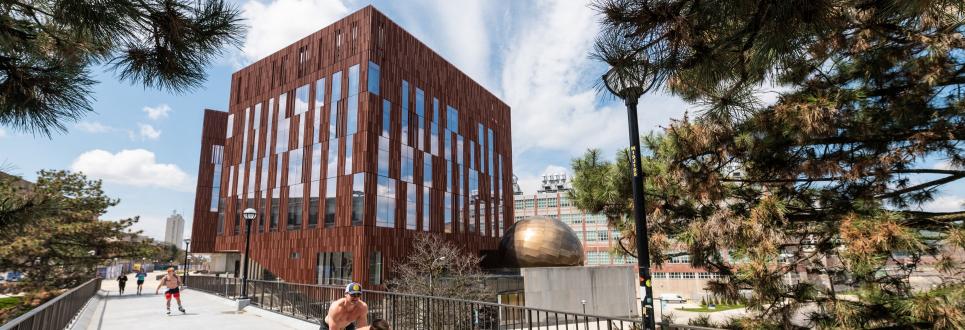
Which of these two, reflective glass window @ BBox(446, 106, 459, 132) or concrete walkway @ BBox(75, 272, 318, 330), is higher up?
reflective glass window @ BBox(446, 106, 459, 132)

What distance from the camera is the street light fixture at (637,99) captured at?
4.90 meters

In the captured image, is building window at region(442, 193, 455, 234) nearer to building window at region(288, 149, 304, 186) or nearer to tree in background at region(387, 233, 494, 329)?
tree in background at region(387, 233, 494, 329)

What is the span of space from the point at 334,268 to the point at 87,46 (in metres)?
23.7

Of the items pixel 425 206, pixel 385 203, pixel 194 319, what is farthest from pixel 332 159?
pixel 194 319

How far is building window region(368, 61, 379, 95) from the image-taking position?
29.1m

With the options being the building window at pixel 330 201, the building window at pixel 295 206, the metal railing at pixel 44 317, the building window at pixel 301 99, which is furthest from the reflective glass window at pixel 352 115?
the metal railing at pixel 44 317

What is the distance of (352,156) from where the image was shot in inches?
1128

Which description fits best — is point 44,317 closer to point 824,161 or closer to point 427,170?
point 824,161

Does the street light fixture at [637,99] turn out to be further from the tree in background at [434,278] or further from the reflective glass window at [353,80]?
the reflective glass window at [353,80]

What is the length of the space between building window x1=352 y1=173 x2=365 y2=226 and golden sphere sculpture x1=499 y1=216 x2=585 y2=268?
443 inches

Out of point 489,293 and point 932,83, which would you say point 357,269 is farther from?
point 932,83

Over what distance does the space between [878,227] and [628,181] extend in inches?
191

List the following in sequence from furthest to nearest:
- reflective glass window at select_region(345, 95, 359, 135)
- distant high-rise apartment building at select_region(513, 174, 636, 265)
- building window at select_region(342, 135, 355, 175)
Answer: distant high-rise apartment building at select_region(513, 174, 636, 265) < reflective glass window at select_region(345, 95, 359, 135) < building window at select_region(342, 135, 355, 175)

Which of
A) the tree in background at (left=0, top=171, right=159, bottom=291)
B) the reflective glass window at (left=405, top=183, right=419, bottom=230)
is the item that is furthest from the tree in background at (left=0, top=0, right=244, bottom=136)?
the reflective glass window at (left=405, top=183, right=419, bottom=230)
